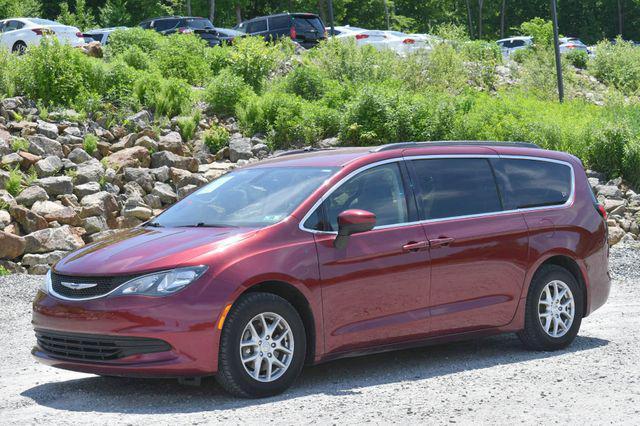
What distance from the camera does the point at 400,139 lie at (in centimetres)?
2009

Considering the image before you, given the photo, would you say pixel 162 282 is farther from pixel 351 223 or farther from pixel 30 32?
pixel 30 32

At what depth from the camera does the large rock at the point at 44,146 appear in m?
17.6

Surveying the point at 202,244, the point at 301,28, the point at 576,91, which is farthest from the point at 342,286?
the point at 301,28

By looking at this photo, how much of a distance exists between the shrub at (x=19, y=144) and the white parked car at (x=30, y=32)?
1425cm

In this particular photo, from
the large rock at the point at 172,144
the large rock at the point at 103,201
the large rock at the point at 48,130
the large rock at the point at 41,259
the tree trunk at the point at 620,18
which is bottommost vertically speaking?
the tree trunk at the point at 620,18

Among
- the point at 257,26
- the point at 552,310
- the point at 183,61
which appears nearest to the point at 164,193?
the point at 183,61

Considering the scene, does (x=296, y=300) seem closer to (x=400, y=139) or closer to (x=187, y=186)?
(x=187, y=186)

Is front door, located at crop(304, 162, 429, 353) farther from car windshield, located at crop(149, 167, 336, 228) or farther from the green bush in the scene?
the green bush

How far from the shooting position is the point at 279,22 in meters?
40.4

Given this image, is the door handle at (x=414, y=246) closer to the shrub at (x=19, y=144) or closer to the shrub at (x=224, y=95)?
the shrub at (x=19, y=144)

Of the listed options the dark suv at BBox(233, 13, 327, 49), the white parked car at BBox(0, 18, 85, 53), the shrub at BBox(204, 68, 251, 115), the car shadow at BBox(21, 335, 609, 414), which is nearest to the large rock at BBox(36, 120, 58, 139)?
the shrub at BBox(204, 68, 251, 115)

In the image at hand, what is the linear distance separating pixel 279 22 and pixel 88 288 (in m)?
34.1

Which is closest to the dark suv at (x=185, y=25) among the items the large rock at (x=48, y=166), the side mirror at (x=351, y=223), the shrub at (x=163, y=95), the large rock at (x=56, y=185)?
the shrub at (x=163, y=95)

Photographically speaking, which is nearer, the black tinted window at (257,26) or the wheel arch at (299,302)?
the wheel arch at (299,302)
